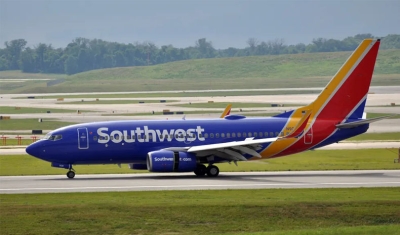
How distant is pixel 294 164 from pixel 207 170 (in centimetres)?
895

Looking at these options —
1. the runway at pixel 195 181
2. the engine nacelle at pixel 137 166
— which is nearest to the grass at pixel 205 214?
the runway at pixel 195 181

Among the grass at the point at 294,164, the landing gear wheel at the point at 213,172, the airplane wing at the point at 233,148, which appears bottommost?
the grass at the point at 294,164

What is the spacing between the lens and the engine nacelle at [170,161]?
43656 mm

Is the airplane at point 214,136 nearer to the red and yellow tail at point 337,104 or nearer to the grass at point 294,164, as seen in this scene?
the red and yellow tail at point 337,104

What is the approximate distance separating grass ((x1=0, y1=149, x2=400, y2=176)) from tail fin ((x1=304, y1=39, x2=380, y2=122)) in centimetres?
356

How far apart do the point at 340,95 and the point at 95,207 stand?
20.1m

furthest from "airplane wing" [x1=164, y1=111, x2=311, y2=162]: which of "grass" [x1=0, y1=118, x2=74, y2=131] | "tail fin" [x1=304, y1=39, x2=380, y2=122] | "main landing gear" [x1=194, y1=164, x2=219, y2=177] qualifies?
"grass" [x1=0, y1=118, x2=74, y2=131]

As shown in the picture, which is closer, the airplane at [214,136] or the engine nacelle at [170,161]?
the engine nacelle at [170,161]

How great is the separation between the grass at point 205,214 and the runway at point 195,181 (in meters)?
4.36

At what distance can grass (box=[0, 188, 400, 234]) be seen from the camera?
90.8 feet

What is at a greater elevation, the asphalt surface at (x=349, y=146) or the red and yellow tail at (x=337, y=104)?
the red and yellow tail at (x=337, y=104)

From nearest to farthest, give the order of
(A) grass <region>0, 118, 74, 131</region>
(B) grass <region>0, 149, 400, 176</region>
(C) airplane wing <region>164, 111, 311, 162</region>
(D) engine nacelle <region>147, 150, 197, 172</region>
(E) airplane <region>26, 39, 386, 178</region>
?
(D) engine nacelle <region>147, 150, 197, 172</region>, (C) airplane wing <region>164, 111, 311, 162</region>, (E) airplane <region>26, 39, 386, 178</region>, (B) grass <region>0, 149, 400, 176</region>, (A) grass <region>0, 118, 74, 131</region>

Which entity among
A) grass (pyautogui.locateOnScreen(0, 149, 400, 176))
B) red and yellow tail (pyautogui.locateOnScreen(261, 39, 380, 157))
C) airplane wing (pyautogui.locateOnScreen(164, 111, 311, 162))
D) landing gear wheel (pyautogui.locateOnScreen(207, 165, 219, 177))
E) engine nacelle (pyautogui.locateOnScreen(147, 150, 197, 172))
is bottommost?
grass (pyautogui.locateOnScreen(0, 149, 400, 176))

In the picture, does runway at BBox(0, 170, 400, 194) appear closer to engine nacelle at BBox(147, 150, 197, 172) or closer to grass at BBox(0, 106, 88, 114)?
engine nacelle at BBox(147, 150, 197, 172)
